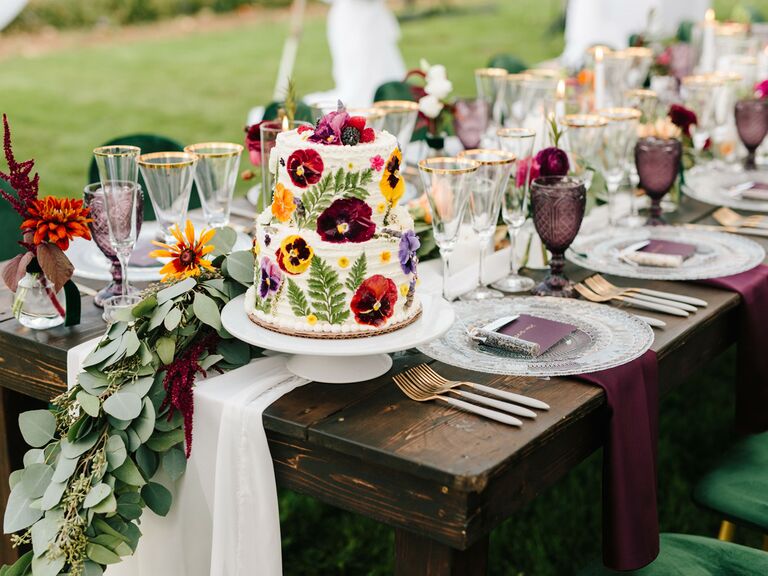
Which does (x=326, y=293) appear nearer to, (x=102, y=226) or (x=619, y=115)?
Answer: (x=102, y=226)

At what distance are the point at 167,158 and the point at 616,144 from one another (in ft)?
3.37

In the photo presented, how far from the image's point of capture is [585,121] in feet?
7.67

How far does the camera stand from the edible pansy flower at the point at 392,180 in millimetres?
1572

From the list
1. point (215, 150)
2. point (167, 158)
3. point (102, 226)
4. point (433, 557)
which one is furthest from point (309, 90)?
point (433, 557)

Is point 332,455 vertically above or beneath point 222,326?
beneath

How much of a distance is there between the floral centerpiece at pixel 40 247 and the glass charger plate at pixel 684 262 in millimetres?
1048

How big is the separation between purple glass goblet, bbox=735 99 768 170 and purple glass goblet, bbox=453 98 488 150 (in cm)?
74

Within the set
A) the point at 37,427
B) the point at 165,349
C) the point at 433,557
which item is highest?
the point at 165,349

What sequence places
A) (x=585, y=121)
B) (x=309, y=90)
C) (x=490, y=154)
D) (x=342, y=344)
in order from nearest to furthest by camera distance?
(x=342, y=344)
(x=490, y=154)
(x=585, y=121)
(x=309, y=90)

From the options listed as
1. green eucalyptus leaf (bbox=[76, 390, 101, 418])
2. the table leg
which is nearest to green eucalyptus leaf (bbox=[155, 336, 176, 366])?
green eucalyptus leaf (bbox=[76, 390, 101, 418])

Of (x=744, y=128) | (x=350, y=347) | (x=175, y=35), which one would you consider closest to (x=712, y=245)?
(x=744, y=128)

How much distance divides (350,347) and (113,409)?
361 millimetres

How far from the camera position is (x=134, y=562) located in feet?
5.64

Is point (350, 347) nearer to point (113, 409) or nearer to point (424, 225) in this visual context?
point (113, 409)
